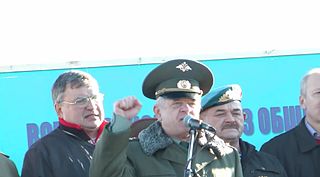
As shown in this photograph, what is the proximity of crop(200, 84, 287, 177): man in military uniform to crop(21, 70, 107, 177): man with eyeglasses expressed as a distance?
0.89 m

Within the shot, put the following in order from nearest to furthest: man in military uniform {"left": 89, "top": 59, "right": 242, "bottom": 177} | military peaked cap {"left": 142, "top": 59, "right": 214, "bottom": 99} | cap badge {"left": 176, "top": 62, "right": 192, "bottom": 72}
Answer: man in military uniform {"left": 89, "top": 59, "right": 242, "bottom": 177}
military peaked cap {"left": 142, "top": 59, "right": 214, "bottom": 99}
cap badge {"left": 176, "top": 62, "right": 192, "bottom": 72}

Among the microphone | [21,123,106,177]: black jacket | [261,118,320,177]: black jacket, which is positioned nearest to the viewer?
the microphone

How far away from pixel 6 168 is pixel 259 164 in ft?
5.73

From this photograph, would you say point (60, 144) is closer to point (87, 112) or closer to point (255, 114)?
point (87, 112)

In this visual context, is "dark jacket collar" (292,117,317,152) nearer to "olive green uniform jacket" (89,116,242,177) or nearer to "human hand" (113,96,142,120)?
"olive green uniform jacket" (89,116,242,177)

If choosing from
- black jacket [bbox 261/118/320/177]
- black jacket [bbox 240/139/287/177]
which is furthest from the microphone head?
black jacket [bbox 261/118/320/177]

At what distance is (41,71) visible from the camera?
20.9 feet

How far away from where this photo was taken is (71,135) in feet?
15.5

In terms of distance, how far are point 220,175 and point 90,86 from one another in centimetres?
115

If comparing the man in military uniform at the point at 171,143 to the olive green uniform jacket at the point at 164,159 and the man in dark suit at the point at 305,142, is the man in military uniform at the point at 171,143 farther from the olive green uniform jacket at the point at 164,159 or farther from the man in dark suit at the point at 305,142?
the man in dark suit at the point at 305,142

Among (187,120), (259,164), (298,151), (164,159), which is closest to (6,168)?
(164,159)

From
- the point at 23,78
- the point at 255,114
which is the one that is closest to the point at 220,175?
the point at 255,114

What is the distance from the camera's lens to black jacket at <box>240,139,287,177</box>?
4.86 m

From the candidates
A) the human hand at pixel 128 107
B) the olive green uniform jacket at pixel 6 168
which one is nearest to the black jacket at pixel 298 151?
the human hand at pixel 128 107
